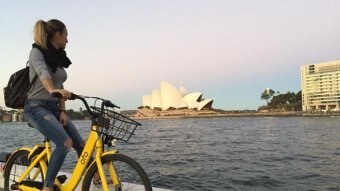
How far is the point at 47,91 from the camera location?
294 cm

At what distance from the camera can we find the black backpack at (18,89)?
9.89 feet

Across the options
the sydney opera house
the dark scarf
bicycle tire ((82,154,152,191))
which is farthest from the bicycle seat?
the sydney opera house


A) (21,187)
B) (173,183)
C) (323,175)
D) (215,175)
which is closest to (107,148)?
(21,187)

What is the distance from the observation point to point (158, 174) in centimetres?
978

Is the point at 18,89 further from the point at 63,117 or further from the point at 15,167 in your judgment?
the point at 15,167

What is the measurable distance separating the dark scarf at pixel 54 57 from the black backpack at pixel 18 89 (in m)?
0.25

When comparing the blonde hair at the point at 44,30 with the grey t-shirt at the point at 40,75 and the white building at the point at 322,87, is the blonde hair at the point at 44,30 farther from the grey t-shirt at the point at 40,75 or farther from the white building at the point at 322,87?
the white building at the point at 322,87

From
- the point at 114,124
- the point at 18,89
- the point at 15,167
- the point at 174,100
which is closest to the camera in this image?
the point at 114,124

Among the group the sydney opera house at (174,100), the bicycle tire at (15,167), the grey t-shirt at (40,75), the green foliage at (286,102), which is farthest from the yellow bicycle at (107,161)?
the green foliage at (286,102)

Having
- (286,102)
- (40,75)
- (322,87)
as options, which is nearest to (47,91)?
(40,75)

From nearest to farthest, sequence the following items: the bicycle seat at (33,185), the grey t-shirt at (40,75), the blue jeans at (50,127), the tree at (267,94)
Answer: the grey t-shirt at (40,75)
the blue jeans at (50,127)
the bicycle seat at (33,185)
the tree at (267,94)

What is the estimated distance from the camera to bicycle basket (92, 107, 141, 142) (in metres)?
2.55

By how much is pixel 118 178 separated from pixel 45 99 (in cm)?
80

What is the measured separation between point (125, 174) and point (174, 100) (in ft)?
342
